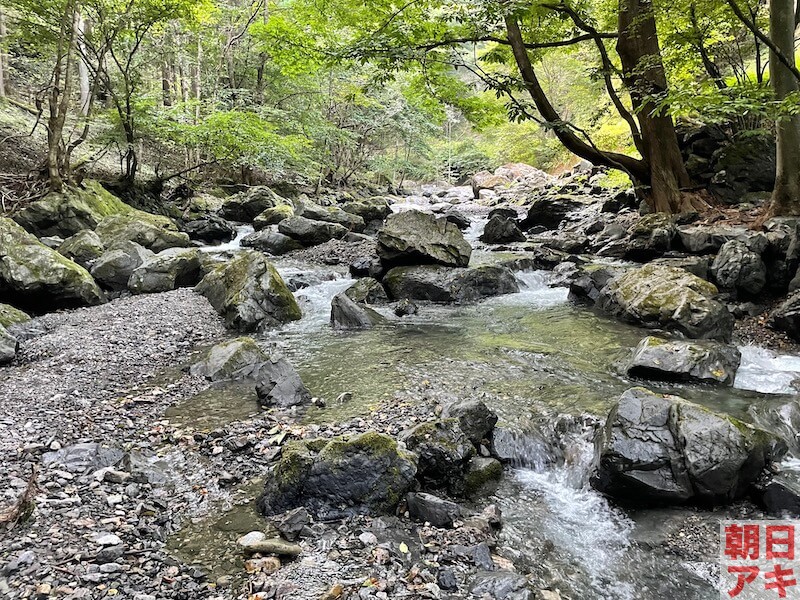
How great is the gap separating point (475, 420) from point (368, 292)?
664 cm

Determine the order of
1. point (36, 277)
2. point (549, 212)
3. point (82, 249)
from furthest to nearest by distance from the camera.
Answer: point (549, 212)
point (82, 249)
point (36, 277)

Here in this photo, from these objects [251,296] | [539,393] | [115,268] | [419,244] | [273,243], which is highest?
[419,244]

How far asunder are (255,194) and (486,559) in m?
22.3

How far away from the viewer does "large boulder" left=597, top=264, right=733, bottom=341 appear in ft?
26.4

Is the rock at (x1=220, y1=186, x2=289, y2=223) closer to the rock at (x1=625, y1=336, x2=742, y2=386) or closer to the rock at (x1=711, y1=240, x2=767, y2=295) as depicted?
the rock at (x1=711, y1=240, x2=767, y2=295)

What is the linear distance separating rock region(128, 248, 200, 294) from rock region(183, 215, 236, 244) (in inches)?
258

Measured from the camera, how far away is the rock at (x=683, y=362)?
643 centimetres

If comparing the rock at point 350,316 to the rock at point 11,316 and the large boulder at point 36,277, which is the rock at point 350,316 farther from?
the rock at point 11,316

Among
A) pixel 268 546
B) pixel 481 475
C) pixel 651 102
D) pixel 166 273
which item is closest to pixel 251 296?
pixel 166 273

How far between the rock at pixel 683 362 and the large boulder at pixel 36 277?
9991 millimetres

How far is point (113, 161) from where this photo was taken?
22.7m

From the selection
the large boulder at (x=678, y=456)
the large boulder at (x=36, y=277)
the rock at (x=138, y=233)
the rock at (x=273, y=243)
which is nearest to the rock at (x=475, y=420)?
the large boulder at (x=678, y=456)

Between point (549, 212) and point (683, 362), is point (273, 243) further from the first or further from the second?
point (683, 362)

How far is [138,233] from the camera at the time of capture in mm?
13539
